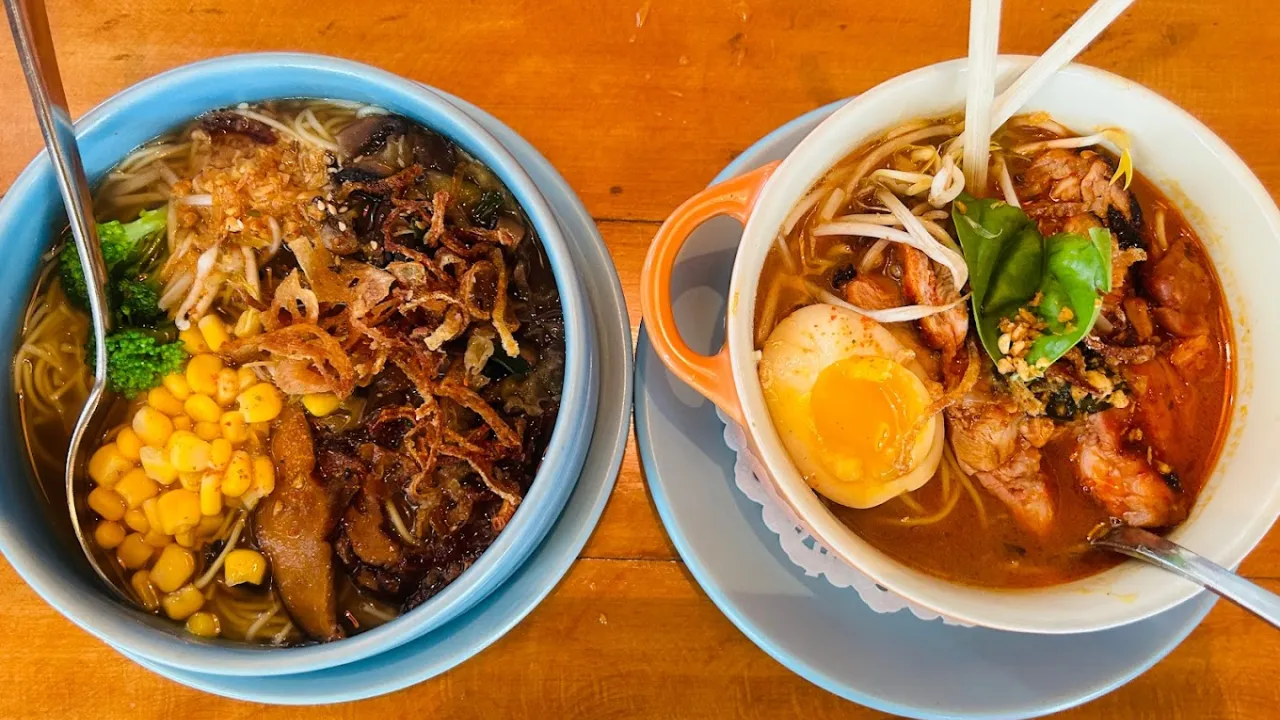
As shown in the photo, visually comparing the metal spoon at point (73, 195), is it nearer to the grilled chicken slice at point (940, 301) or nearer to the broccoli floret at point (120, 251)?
the broccoli floret at point (120, 251)

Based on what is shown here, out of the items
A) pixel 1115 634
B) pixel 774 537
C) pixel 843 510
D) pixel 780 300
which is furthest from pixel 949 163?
pixel 1115 634

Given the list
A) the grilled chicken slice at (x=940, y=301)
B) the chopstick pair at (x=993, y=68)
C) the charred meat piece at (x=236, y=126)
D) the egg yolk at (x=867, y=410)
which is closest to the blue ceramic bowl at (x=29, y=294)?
the charred meat piece at (x=236, y=126)

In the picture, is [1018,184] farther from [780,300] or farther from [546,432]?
[546,432]

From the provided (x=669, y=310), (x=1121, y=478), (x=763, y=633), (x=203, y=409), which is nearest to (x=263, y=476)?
(x=203, y=409)

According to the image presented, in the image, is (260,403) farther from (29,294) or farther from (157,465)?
(29,294)

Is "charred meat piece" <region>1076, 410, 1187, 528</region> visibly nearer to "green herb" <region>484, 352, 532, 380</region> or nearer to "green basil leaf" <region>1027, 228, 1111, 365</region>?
"green basil leaf" <region>1027, 228, 1111, 365</region>

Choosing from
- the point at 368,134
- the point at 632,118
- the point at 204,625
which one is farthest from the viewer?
the point at 632,118
